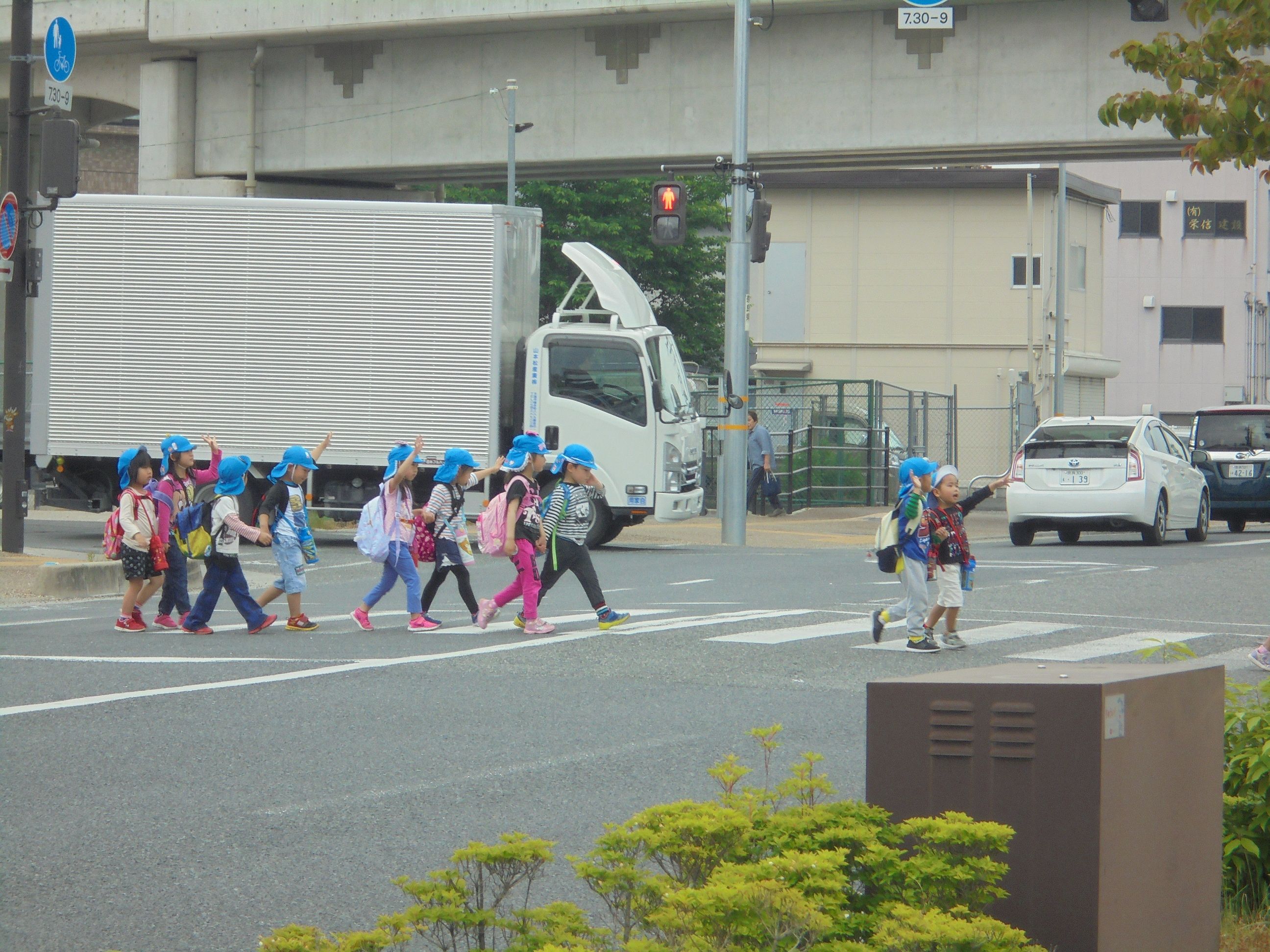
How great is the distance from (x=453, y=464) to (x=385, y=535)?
785 mm

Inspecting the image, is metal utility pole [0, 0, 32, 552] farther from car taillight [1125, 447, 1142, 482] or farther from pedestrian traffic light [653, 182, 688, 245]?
car taillight [1125, 447, 1142, 482]

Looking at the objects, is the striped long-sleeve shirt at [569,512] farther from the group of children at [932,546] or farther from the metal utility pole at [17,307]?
the metal utility pole at [17,307]

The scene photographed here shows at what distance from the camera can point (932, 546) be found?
11562 millimetres

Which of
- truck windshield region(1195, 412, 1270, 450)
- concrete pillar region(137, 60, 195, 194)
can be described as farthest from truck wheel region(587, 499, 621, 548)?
concrete pillar region(137, 60, 195, 194)

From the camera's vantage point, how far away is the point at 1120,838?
145 inches

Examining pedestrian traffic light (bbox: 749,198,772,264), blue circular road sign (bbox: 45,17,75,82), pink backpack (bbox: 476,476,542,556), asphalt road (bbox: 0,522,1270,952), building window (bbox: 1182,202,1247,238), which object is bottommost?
asphalt road (bbox: 0,522,1270,952)

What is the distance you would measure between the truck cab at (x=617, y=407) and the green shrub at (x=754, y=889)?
16677 millimetres

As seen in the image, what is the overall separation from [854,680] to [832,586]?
601cm

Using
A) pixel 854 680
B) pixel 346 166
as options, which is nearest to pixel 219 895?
pixel 854 680

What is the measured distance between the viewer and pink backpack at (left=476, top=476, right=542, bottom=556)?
42.6 ft

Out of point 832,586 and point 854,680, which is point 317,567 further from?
point 854,680

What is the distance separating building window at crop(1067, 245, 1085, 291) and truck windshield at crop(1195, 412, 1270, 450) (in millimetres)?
18221

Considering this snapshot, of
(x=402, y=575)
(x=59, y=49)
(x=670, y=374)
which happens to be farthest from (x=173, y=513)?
(x=670, y=374)

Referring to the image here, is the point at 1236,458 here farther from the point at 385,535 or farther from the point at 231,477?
the point at 231,477
